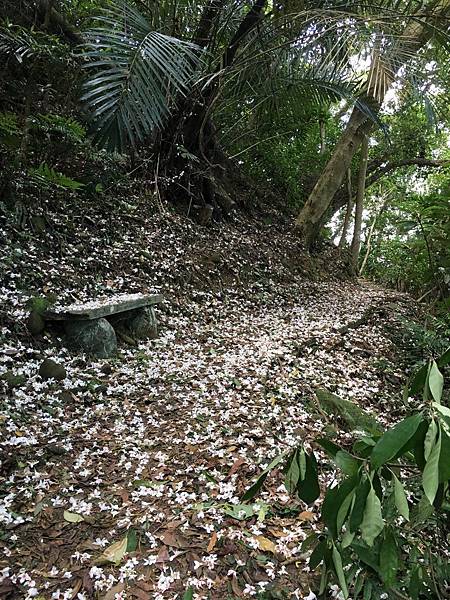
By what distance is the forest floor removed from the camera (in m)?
1.79

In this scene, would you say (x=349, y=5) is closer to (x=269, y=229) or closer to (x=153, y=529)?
(x=269, y=229)

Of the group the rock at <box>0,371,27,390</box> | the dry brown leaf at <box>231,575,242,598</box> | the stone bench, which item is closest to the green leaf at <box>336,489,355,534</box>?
the dry brown leaf at <box>231,575,242,598</box>

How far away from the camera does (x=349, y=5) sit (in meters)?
4.90

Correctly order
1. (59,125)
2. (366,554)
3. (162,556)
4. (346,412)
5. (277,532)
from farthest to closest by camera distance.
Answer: (59,125) < (346,412) < (277,532) < (162,556) < (366,554)

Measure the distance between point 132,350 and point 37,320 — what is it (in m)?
0.85

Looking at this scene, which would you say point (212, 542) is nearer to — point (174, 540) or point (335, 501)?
point (174, 540)

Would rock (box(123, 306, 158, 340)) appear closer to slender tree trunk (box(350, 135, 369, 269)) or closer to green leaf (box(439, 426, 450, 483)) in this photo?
green leaf (box(439, 426, 450, 483))

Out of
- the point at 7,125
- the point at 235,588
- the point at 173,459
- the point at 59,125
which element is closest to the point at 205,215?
the point at 59,125

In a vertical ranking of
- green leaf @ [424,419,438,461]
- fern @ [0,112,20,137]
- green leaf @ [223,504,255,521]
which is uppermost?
fern @ [0,112,20,137]

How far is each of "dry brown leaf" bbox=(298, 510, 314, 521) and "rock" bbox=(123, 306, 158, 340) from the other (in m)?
2.48

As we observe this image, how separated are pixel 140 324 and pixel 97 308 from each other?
75cm

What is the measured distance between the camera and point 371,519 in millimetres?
768

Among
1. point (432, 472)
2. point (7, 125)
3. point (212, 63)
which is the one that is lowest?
point (432, 472)

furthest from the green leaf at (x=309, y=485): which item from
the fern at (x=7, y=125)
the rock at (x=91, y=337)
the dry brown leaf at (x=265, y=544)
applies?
the fern at (x=7, y=125)
